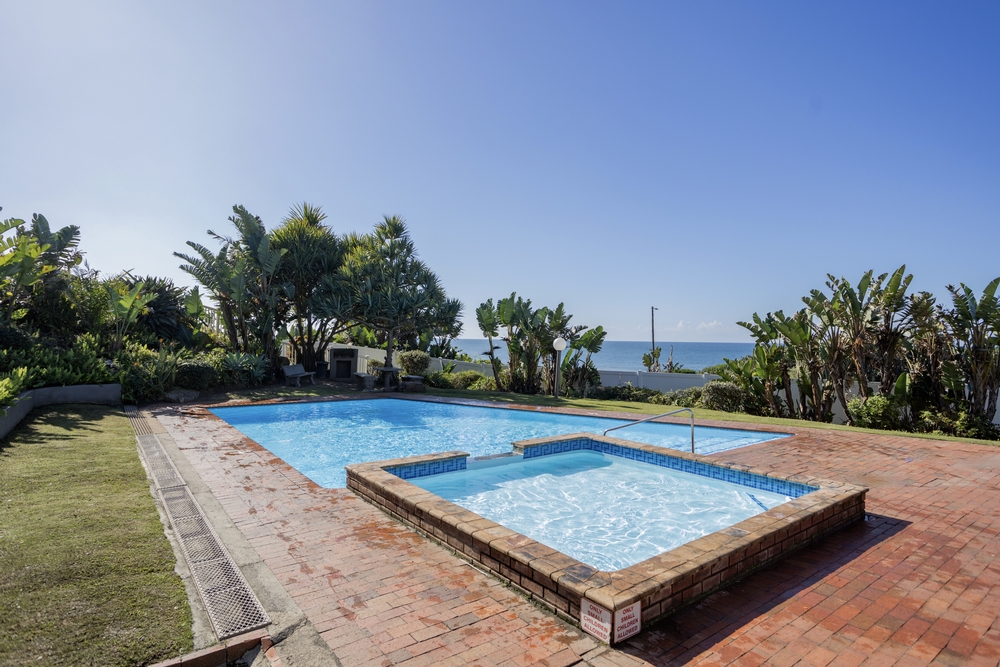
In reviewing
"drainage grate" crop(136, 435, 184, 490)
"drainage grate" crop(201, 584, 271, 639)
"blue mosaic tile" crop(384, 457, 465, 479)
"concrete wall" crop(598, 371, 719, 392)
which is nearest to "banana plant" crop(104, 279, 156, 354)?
"drainage grate" crop(136, 435, 184, 490)

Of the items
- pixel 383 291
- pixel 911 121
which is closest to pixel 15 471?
pixel 383 291

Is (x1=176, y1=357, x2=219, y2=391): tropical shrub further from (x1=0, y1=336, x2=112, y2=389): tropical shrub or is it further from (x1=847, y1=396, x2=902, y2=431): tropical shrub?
(x1=847, y1=396, x2=902, y2=431): tropical shrub

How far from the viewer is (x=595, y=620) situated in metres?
3.11

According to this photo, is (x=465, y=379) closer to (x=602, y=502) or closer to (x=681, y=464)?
(x=681, y=464)

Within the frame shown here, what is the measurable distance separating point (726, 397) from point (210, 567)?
15313mm

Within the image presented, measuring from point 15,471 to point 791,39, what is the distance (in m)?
15.8

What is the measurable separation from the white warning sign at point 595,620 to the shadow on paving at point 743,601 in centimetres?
12

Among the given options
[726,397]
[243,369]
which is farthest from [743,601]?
[243,369]

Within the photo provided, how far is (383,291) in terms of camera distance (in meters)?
19.0

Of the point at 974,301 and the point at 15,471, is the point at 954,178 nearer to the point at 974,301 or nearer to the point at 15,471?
the point at 974,301

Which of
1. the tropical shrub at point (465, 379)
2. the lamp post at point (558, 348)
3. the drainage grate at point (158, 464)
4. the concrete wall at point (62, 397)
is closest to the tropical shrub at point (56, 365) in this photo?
the concrete wall at point (62, 397)

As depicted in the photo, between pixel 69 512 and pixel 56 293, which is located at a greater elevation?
pixel 56 293

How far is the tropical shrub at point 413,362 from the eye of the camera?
21594 millimetres

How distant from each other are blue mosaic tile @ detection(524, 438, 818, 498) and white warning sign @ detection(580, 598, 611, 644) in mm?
4326
